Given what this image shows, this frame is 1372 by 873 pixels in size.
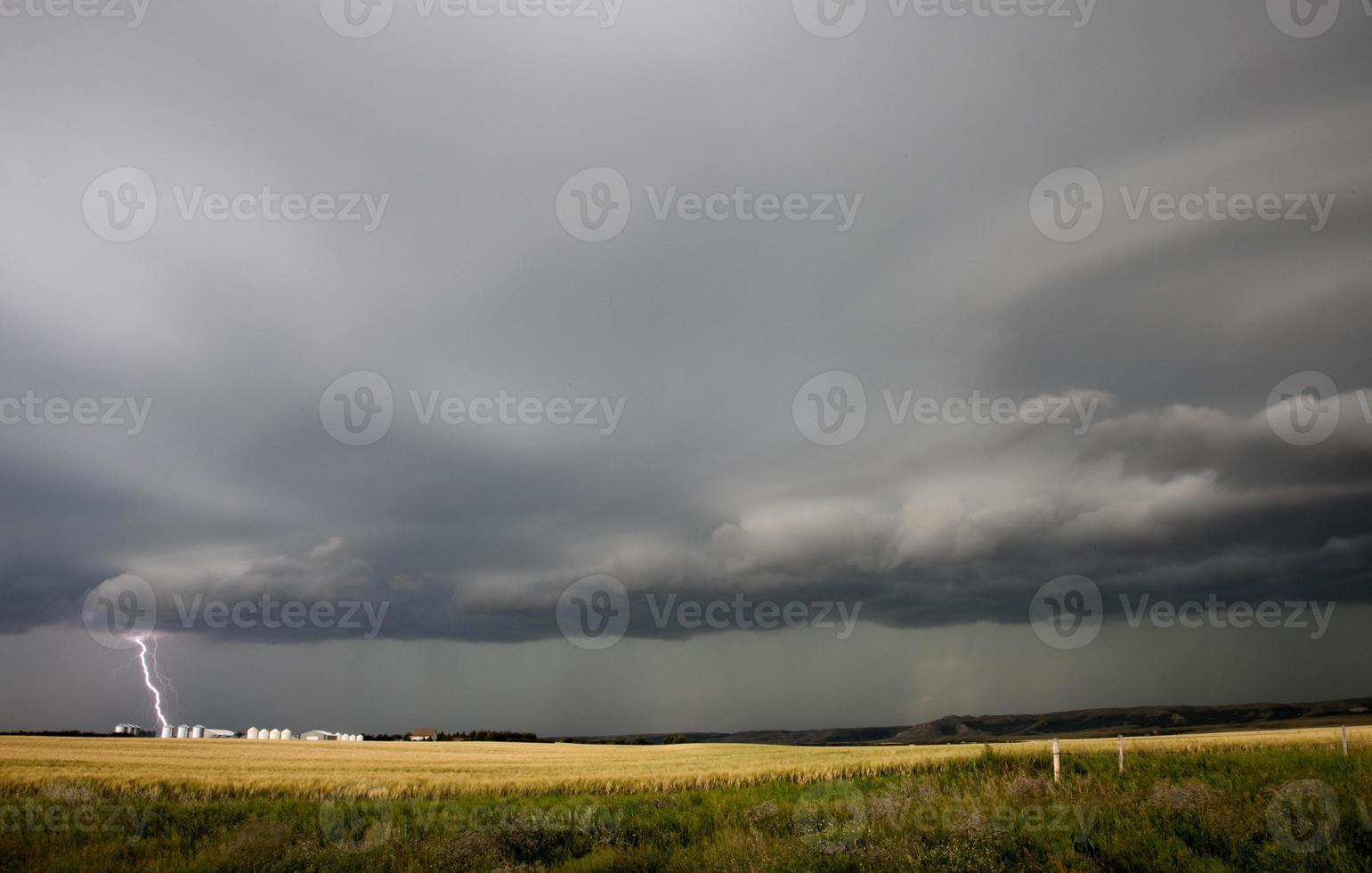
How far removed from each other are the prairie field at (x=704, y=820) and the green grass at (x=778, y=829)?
51mm

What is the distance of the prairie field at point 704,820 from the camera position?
1248cm

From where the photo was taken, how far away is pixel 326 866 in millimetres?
13445

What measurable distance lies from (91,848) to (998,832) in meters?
17.1

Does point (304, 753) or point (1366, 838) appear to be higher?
point (1366, 838)

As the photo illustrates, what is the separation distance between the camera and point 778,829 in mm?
15922

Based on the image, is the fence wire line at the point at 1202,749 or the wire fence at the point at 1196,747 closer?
the wire fence at the point at 1196,747

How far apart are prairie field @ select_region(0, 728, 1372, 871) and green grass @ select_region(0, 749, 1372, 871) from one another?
51 mm

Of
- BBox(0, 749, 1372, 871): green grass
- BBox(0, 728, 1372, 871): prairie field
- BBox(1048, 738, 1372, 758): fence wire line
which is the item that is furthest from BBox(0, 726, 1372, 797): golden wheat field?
BBox(0, 749, 1372, 871): green grass

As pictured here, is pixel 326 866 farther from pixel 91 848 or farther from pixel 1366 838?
pixel 1366 838

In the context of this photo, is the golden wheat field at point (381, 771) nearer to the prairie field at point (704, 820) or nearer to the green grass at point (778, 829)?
the prairie field at point (704, 820)

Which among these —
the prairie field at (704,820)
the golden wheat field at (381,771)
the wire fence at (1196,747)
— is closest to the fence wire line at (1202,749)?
the wire fence at (1196,747)

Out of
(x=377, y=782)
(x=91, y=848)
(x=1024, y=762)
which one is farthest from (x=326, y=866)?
(x=1024, y=762)

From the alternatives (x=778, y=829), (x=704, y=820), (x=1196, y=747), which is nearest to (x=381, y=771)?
(x=704, y=820)

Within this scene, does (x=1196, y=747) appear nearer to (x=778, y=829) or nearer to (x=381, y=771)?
(x=778, y=829)
